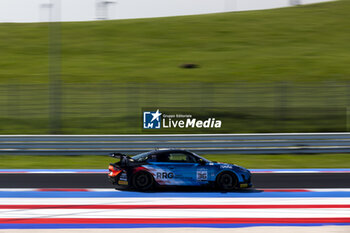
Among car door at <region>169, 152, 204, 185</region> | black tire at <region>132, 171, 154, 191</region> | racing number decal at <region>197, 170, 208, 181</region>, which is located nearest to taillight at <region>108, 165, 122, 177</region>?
black tire at <region>132, 171, 154, 191</region>

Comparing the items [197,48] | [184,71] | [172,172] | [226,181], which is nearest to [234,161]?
[226,181]

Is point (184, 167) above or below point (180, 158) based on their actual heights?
below

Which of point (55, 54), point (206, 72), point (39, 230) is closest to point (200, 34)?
point (206, 72)

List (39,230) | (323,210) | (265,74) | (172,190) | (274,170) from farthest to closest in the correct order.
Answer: (265,74) → (274,170) → (172,190) → (323,210) → (39,230)

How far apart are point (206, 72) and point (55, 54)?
10667 millimetres

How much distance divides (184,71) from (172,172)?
1713 centimetres

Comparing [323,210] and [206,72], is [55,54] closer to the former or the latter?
[206,72]

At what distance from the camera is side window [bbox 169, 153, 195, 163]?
10.1 meters

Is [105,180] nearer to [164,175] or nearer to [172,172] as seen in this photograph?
[164,175]

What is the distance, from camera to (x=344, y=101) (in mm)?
20453

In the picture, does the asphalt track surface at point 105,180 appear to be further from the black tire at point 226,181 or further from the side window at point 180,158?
the side window at point 180,158

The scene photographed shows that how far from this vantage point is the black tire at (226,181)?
33.4 ft

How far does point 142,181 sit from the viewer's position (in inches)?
399

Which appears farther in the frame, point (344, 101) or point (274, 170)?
point (344, 101)
